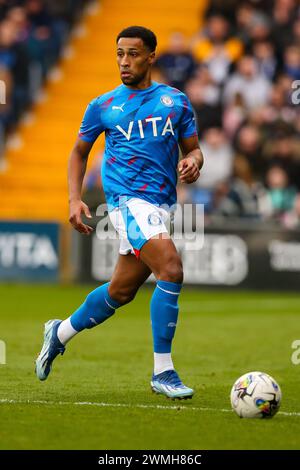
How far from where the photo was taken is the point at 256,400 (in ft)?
22.6

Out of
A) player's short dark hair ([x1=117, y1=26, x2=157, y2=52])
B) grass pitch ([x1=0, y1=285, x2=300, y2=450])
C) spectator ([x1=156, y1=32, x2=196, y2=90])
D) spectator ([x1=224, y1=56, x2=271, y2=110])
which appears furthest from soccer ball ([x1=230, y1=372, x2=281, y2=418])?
spectator ([x1=156, y1=32, x2=196, y2=90])

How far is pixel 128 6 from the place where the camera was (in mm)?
24938

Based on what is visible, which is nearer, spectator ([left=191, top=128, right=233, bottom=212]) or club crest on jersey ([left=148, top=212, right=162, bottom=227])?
club crest on jersey ([left=148, top=212, right=162, bottom=227])

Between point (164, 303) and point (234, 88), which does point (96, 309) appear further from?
point (234, 88)

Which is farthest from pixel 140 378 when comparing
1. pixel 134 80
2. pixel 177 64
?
pixel 177 64

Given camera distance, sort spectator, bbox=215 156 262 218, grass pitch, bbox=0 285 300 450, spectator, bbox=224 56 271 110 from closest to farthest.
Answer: grass pitch, bbox=0 285 300 450 → spectator, bbox=215 156 262 218 → spectator, bbox=224 56 271 110

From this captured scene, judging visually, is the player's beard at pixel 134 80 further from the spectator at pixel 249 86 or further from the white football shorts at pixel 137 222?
the spectator at pixel 249 86

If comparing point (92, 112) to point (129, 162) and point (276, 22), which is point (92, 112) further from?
point (276, 22)

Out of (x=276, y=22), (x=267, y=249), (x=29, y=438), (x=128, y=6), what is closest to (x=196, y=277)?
(x=267, y=249)

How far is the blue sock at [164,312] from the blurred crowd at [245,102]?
32.3 ft

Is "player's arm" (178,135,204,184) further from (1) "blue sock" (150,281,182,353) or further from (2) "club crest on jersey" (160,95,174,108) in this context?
(1) "blue sock" (150,281,182,353)

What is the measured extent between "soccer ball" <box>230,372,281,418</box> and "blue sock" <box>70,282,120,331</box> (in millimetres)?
1304

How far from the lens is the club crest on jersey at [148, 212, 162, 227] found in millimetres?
7680
